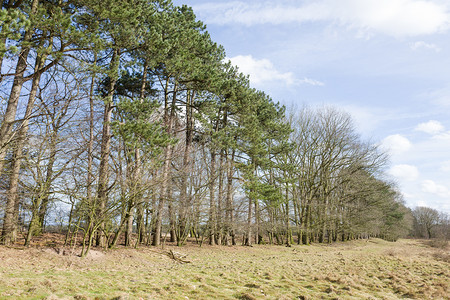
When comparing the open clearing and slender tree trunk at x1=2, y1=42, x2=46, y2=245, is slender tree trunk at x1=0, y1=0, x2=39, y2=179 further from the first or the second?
the open clearing

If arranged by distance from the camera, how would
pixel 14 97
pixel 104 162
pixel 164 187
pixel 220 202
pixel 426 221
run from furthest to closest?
pixel 426 221
pixel 220 202
pixel 164 187
pixel 104 162
pixel 14 97

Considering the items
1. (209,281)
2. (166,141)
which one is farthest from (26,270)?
(166,141)

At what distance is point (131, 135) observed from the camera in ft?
33.4

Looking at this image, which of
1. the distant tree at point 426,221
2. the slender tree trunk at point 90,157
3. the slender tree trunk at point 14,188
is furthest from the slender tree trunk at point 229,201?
the distant tree at point 426,221

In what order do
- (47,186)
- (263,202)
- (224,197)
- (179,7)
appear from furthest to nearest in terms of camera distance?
(263,202) < (224,197) < (179,7) < (47,186)

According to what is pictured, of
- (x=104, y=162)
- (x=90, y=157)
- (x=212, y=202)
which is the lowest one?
(x=212, y=202)

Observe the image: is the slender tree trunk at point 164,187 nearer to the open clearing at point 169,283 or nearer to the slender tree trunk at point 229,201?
the open clearing at point 169,283

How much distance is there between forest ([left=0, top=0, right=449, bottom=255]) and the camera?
9.05 m

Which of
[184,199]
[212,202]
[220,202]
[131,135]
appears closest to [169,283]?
[131,135]

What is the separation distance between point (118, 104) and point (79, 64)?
1.84 m

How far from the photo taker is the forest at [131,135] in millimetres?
9055

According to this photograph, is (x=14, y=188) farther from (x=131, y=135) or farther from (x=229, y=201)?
(x=229, y=201)

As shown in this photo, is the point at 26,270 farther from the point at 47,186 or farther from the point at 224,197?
the point at 224,197

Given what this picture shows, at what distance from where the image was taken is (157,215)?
47.2 feet
